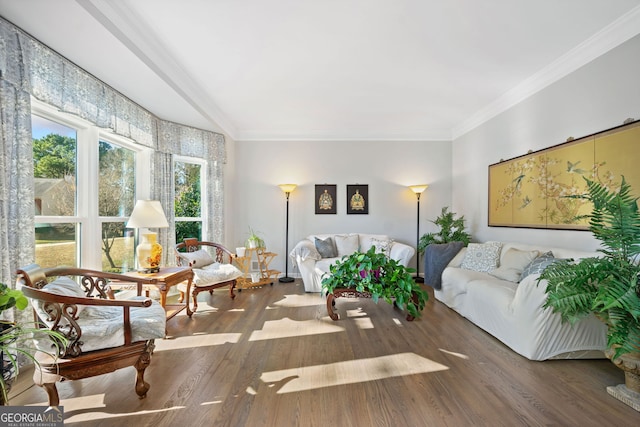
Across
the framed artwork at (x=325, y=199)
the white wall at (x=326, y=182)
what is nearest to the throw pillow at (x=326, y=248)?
the white wall at (x=326, y=182)

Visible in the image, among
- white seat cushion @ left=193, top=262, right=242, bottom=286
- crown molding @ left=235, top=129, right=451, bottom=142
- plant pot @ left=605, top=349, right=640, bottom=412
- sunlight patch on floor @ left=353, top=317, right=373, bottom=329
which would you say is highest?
crown molding @ left=235, top=129, right=451, bottom=142

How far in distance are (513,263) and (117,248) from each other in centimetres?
464

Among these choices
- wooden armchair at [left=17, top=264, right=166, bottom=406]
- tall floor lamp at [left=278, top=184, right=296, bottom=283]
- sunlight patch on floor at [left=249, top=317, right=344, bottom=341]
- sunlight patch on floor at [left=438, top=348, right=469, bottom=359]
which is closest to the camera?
wooden armchair at [left=17, top=264, right=166, bottom=406]

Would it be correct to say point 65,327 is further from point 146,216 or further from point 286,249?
point 286,249

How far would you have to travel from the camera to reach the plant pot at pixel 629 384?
1955 millimetres

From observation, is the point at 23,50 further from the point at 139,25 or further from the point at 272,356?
the point at 272,356

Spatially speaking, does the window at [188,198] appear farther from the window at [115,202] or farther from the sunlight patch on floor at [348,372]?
the sunlight patch on floor at [348,372]

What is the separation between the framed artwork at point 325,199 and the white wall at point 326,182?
3.4 inches

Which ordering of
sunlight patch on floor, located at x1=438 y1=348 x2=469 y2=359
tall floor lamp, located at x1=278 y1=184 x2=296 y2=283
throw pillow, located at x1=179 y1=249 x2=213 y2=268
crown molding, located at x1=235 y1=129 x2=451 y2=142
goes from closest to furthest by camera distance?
sunlight patch on floor, located at x1=438 y1=348 x2=469 y2=359 < throw pillow, located at x1=179 y1=249 x2=213 y2=268 < tall floor lamp, located at x1=278 y1=184 x2=296 y2=283 < crown molding, located at x1=235 y1=129 x2=451 y2=142

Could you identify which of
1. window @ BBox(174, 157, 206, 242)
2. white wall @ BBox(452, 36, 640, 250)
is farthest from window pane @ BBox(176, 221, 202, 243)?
white wall @ BBox(452, 36, 640, 250)

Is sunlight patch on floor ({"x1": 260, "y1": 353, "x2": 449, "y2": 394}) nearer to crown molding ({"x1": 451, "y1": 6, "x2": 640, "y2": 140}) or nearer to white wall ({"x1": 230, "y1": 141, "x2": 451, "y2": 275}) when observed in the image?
crown molding ({"x1": 451, "y1": 6, "x2": 640, "y2": 140})

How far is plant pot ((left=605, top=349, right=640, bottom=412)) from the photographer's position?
1955 millimetres

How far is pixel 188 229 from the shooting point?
16.6ft

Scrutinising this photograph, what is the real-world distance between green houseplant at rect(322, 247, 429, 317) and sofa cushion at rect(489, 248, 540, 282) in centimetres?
89
